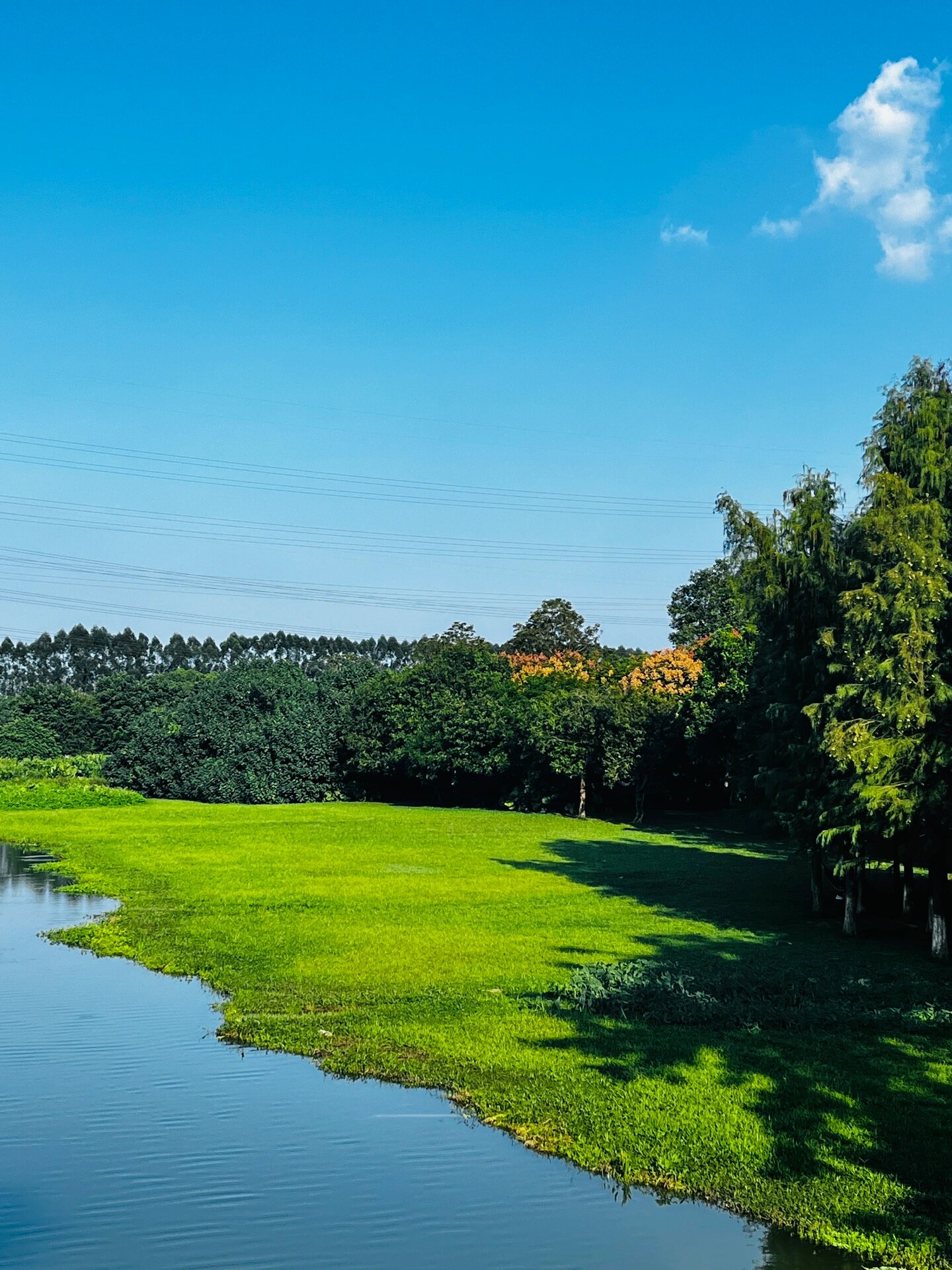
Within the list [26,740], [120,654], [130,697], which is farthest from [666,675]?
[120,654]

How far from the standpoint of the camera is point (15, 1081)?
476 inches

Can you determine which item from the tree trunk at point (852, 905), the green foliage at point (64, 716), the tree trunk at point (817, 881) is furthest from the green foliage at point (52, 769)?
the tree trunk at point (852, 905)

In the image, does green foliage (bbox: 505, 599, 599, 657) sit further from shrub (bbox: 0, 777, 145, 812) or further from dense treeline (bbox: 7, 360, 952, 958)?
shrub (bbox: 0, 777, 145, 812)

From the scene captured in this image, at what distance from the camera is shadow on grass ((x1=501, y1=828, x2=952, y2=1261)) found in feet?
28.9

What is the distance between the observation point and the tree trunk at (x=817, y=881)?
25.2 meters

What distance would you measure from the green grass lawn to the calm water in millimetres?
449

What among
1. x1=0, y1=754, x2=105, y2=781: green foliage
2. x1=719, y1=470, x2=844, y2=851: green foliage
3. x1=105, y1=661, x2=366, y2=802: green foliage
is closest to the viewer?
x1=719, y1=470, x2=844, y2=851: green foliage

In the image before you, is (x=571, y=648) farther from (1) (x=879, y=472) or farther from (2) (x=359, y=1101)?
(2) (x=359, y=1101)

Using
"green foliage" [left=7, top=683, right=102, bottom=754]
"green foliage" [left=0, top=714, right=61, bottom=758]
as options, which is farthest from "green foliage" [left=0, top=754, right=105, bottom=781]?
"green foliage" [left=7, top=683, right=102, bottom=754]

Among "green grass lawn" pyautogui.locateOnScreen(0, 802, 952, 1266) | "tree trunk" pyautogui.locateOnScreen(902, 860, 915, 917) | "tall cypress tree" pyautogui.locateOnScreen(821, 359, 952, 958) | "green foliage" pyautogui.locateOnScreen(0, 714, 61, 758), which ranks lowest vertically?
"green grass lawn" pyautogui.locateOnScreen(0, 802, 952, 1266)

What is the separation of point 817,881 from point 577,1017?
13160 millimetres

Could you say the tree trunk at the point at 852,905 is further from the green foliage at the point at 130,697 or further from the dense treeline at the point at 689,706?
the green foliage at the point at 130,697

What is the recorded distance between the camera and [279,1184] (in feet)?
30.9

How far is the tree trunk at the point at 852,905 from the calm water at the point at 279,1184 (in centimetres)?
1376
